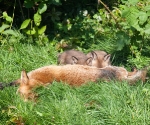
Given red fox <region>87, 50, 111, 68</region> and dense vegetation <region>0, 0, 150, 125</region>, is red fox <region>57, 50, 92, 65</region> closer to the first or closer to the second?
red fox <region>87, 50, 111, 68</region>

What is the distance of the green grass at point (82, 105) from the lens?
4801 mm

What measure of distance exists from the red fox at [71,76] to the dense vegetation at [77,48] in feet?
0.50

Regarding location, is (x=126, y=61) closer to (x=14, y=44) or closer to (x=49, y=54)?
(x=49, y=54)

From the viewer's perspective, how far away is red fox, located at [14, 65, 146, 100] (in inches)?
224

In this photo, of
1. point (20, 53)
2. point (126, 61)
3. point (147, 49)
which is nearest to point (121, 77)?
point (126, 61)

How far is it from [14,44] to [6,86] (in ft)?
5.95

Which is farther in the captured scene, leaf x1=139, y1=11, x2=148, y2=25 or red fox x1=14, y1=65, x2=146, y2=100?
leaf x1=139, y1=11, x2=148, y2=25

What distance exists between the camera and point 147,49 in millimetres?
7617

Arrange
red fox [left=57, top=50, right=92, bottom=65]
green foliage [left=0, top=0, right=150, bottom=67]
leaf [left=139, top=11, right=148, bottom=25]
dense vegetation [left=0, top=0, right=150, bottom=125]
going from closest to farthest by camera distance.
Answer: dense vegetation [left=0, top=0, right=150, bottom=125], leaf [left=139, top=11, right=148, bottom=25], green foliage [left=0, top=0, right=150, bottom=67], red fox [left=57, top=50, right=92, bottom=65]

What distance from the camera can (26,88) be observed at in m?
5.59

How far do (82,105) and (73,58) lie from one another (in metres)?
1.99

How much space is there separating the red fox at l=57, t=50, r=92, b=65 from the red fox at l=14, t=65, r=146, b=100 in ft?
3.15

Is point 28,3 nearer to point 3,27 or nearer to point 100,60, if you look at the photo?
point 3,27

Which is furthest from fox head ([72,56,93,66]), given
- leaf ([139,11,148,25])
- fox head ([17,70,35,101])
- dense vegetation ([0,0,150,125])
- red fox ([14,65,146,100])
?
fox head ([17,70,35,101])
